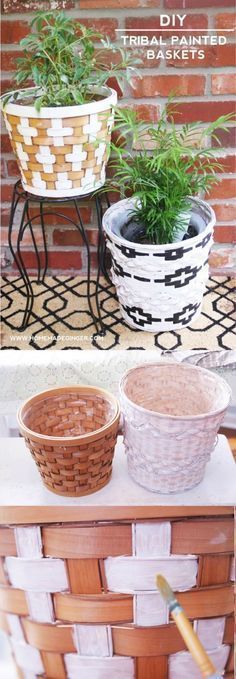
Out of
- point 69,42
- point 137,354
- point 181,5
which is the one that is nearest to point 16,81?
point 69,42

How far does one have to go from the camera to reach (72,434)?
474 mm

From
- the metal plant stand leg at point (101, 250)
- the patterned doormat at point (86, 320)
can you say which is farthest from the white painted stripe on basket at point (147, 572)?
the metal plant stand leg at point (101, 250)

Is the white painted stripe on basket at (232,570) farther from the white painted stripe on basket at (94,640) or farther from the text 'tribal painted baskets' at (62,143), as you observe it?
the text 'tribal painted baskets' at (62,143)

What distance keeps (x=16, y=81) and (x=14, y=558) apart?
2.12ft

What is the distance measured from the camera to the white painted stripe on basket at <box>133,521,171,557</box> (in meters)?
0.42

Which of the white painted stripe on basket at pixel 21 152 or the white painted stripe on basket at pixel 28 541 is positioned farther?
the white painted stripe on basket at pixel 21 152

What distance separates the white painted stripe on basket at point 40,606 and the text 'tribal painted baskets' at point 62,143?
0.57 m

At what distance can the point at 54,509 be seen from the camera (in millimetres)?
419

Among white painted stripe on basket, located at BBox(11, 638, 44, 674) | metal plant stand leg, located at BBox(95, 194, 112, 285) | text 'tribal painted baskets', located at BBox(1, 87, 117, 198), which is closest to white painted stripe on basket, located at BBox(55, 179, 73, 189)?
text 'tribal painted baskets', located at BBox(1, 87, 117, 198)

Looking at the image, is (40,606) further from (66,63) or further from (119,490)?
(66,63)

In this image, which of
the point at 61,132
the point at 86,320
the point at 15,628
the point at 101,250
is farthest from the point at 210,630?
the point at 101,250

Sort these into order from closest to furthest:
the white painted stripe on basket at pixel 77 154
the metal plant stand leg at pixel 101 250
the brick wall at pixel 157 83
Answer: the brick wall at pixel 157 83
the white painted stripe on basket at pixel 77 154
the metal plant stand leg at pixel 101 250

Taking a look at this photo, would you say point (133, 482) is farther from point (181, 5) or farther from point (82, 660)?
point (181, 5)

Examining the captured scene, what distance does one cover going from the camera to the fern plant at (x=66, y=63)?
741 millimetres
